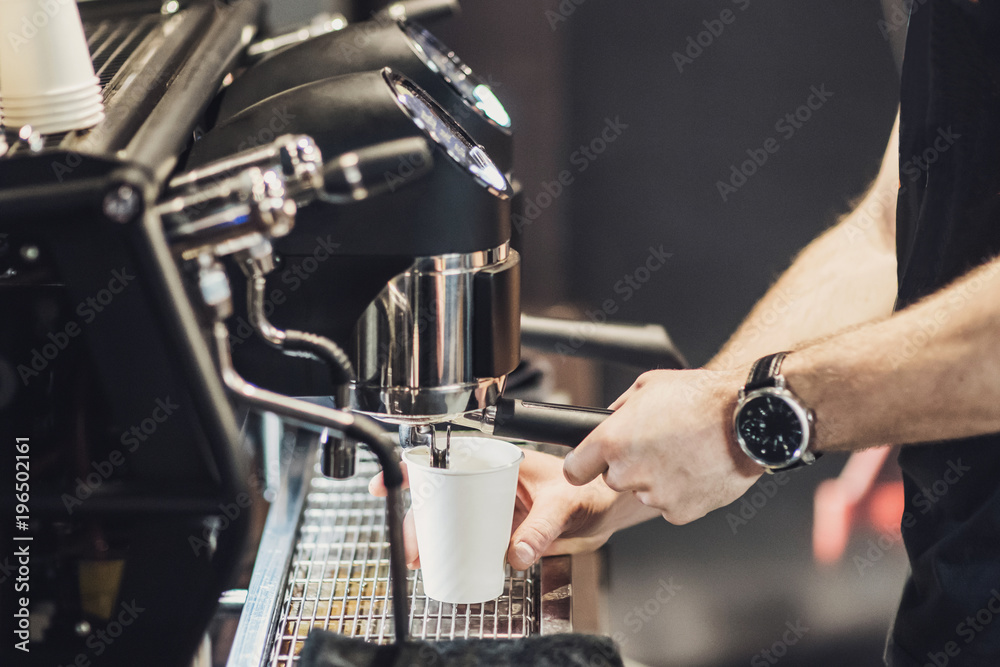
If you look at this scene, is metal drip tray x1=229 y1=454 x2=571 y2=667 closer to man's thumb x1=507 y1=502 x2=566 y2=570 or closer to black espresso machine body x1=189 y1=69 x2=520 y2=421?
man's thumb x1=507 y1=502 x2=566 y2=570

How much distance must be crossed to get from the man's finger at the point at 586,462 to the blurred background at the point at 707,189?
1208 mm

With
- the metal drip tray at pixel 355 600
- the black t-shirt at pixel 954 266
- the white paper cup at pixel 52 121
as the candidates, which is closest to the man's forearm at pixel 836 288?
the black t-shirt at pixel 954 266

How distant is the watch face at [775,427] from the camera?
31.9 inches

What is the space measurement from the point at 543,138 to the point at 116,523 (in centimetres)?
190

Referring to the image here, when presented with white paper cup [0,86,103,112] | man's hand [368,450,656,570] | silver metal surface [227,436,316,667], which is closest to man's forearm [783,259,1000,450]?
man's hand [368,450,656,570]

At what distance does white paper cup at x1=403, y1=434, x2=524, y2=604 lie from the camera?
31.0 inches

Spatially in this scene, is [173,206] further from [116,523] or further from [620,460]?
[620,460]

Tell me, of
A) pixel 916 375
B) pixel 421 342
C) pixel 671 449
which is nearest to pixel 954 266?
pixel 916 375

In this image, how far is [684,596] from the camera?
2297 millimetres

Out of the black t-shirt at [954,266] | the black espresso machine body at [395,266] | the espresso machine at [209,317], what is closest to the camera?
the espresso machine at [209,317]

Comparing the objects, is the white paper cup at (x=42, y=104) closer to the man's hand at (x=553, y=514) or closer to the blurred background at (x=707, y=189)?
the man's hand at (x=553, y=514)

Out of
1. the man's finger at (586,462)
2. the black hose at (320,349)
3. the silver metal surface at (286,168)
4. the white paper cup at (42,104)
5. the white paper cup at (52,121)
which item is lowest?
the man's finger at (586,462)

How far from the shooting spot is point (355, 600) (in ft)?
2.79

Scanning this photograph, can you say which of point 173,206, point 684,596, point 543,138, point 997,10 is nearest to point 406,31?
point 173,206
